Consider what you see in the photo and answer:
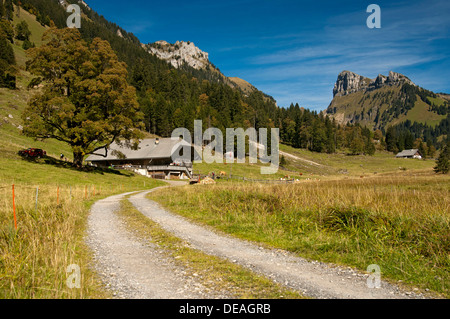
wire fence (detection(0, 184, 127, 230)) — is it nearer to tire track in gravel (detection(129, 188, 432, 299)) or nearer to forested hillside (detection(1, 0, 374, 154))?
tire track in gravel (detection(129, 188, 432, 299))

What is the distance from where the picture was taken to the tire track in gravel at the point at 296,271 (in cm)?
539

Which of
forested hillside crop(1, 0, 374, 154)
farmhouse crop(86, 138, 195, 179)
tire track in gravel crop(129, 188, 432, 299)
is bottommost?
tire track in gravel crop(129, 188, 432, 299)

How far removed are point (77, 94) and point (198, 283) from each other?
122 feet

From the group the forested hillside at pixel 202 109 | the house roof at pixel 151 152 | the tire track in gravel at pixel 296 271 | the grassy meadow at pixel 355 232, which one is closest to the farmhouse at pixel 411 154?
the forested hillside at pixel 202 109

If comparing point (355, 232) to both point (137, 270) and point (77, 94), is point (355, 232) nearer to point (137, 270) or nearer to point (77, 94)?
point (137, 270)

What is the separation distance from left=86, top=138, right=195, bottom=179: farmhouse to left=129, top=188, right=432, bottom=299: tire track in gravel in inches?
2080

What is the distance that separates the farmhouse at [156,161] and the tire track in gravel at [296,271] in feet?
173

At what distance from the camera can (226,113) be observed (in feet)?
389

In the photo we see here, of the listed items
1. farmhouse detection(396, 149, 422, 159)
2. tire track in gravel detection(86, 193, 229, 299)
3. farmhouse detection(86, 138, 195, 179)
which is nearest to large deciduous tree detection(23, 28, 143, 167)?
farmhouse detection(86, 138, 195, 179)

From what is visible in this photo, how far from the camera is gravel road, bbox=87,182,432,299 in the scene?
5.32 metres

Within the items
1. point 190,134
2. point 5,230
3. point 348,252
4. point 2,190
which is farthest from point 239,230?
point 190,134

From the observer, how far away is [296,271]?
21.7ft

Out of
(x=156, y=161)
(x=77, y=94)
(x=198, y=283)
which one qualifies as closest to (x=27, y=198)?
(x=198, y=283)
